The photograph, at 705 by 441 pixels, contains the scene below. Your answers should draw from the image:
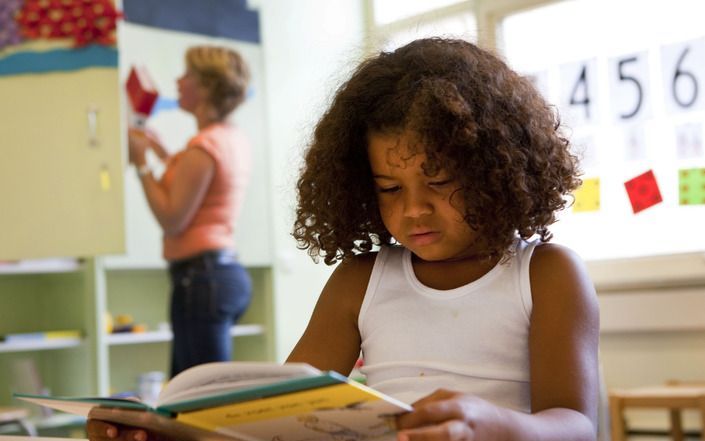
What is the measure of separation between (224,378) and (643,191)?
112 inches

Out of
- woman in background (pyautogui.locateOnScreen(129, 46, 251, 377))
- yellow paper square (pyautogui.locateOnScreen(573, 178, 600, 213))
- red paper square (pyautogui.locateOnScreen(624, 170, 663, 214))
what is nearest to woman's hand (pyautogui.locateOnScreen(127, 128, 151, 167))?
woman in background (pyautogui.locateOnScreen(129, 46, 251, 377))

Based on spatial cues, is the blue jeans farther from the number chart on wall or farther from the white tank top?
the white tank top

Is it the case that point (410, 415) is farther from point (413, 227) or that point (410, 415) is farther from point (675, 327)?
point (675, 327)

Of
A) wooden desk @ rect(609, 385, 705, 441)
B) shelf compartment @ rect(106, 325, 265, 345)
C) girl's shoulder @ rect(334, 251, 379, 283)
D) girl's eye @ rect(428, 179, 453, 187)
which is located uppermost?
girl's eye @ rect(428, 179, 453, 187)

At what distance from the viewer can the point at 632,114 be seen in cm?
341

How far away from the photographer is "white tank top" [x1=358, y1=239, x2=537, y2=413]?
1.00 m

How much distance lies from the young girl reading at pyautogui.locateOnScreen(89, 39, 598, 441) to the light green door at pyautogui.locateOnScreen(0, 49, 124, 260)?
7.23ft

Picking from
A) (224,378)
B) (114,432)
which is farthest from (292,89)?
(224,378)

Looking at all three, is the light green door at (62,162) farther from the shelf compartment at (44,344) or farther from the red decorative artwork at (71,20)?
the shelf compartment at (44,344)

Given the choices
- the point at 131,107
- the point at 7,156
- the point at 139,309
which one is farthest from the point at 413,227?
the point at 139,309

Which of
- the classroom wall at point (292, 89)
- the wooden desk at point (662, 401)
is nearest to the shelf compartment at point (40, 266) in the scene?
the classroom wall at point (292, 89)

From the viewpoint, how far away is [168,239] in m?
3.41

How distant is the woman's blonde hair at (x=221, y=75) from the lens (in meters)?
3.46

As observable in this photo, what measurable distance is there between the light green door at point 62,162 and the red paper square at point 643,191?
1774mm
